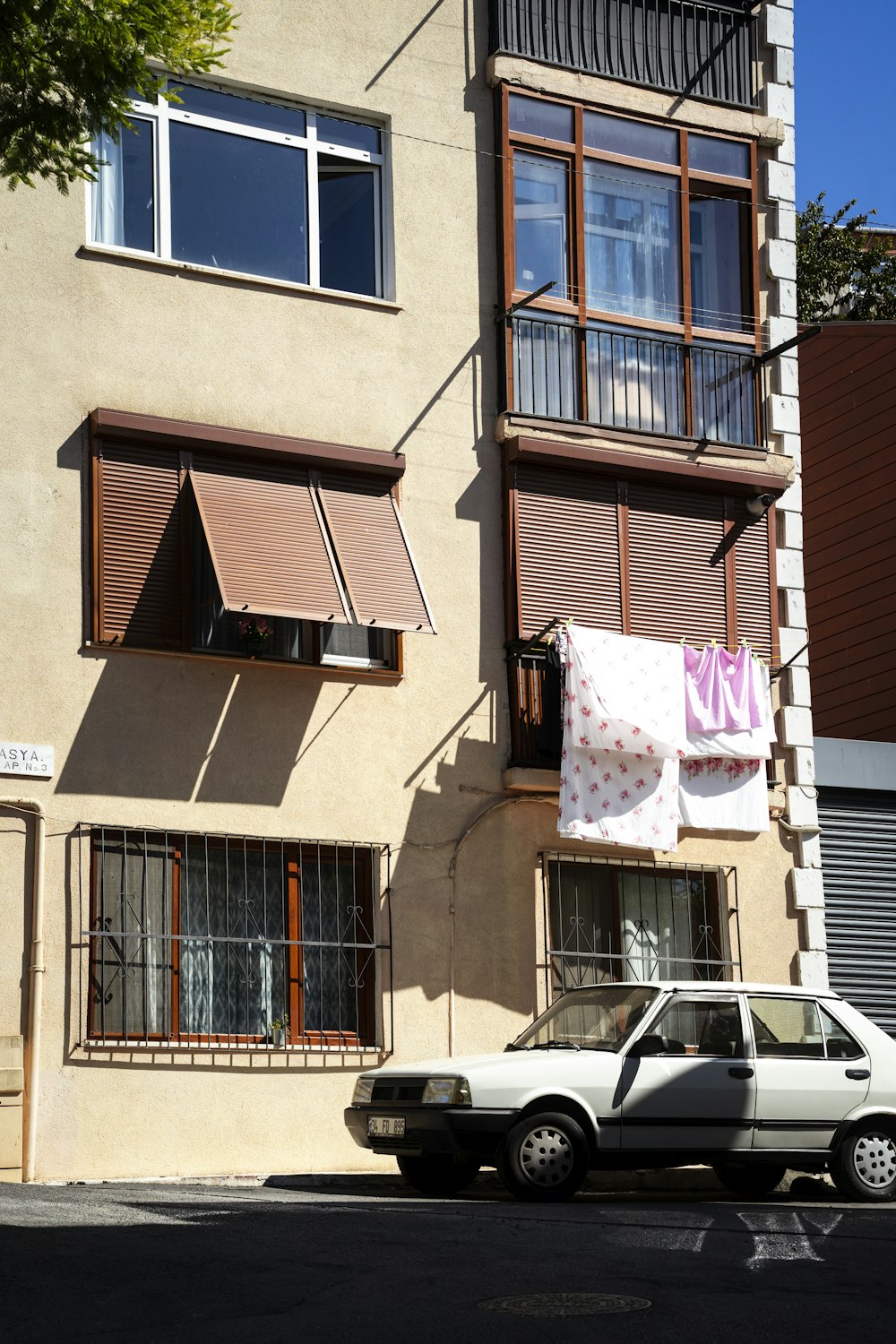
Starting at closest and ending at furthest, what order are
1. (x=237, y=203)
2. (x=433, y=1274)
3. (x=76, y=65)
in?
(x=433, y=1274) < (x=76, y=65) < (x=237, y=203)

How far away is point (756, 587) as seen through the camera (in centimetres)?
1930

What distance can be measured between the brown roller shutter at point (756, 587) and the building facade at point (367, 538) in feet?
0.11

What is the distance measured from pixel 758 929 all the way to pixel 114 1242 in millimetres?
10656

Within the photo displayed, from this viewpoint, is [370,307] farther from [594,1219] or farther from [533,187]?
[594,1219]

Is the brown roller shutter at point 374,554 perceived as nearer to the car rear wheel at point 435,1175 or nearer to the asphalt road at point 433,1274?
the car rear wheel at point 435,1175

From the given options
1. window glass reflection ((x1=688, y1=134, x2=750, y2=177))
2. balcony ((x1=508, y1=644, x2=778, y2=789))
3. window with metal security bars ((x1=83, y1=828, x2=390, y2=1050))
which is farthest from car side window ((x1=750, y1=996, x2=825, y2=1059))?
window glass reflection ((x1=688, y1=134, x2=750, y2=177))

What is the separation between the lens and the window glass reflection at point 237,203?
674 inches

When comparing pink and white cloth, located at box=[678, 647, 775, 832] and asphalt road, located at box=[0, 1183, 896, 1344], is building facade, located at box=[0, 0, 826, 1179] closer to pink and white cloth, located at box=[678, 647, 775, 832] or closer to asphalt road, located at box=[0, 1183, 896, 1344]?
pink and white cloth, located at box=[678, 647, 775, 832]

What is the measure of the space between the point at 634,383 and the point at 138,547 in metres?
5.68

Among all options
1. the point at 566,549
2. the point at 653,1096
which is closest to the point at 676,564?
the point at 566,549

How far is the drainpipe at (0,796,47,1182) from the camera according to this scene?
47.5ft

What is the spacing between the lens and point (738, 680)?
59.4 ft

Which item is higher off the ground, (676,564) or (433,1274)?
(676,564)

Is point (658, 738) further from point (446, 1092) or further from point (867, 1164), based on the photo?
point (446, 1092)
